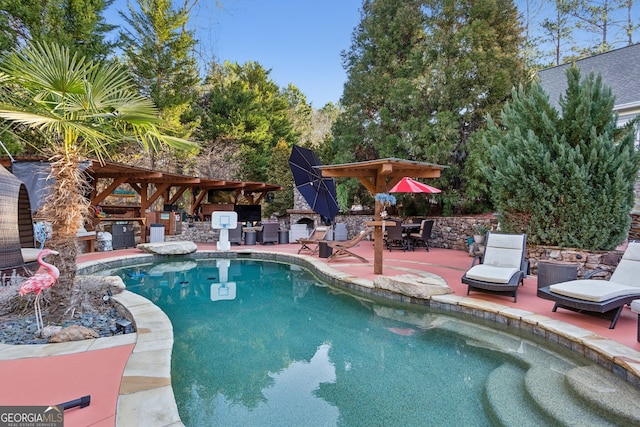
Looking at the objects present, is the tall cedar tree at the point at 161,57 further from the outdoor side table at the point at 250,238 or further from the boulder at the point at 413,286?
the boulder at the point at 413,286

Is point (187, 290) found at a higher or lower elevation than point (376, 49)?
lower

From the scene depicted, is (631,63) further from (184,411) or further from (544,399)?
(184,411)

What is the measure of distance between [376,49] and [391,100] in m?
3.87

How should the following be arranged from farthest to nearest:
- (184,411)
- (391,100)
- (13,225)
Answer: (391,100), (184,411), (13,225)

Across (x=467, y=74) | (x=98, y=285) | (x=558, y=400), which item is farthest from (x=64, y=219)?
(x=467, y=74)

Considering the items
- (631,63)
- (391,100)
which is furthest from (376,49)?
(631,63)

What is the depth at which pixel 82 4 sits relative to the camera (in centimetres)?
1328

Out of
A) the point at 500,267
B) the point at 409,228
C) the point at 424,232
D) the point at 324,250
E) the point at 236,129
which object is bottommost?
the point at 324,250

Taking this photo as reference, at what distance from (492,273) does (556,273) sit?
885 mm

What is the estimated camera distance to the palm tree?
3.33 m

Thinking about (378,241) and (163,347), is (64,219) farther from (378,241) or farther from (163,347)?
(378,241)

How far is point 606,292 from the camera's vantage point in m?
4.15

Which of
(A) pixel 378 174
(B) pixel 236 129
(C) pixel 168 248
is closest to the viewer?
(A) pixel 378 174

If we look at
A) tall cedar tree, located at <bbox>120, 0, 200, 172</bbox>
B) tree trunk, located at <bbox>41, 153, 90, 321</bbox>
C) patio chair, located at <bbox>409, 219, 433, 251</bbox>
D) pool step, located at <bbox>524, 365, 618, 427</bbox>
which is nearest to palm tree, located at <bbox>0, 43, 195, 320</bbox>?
tree trunk, located at <bbox>41, 153, 90, 321</bbox>
